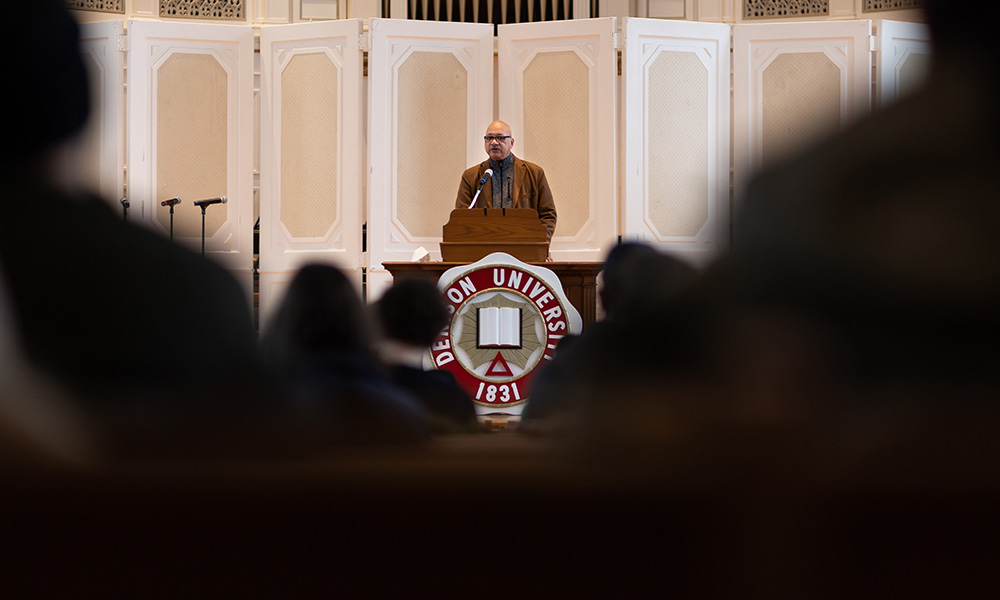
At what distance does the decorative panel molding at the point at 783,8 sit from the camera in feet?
22.3

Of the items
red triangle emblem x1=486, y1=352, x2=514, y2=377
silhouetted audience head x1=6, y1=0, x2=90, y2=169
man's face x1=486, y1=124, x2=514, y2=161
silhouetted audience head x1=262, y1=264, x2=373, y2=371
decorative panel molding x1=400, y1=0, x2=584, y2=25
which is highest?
decorative panel molding x1=400, y1=0, x2=584, y2=25

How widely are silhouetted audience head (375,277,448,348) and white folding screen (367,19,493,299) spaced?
4680mm

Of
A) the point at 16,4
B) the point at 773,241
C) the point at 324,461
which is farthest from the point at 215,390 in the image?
the point at 773,241

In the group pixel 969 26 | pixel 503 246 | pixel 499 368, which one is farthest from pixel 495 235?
pixel 969 26

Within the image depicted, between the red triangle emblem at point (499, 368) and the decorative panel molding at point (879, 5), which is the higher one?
the decorative panel molding at point (879, 5)

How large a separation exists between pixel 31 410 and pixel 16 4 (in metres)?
0.36

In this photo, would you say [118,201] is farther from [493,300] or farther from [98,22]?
[98,22]

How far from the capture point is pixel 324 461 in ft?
2.68

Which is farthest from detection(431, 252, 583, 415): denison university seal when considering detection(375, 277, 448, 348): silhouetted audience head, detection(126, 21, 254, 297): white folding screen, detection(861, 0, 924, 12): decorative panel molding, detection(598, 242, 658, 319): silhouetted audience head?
detection(861, 0, 924, 12): decorative panel molding

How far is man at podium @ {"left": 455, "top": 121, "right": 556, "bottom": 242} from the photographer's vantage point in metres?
4.67

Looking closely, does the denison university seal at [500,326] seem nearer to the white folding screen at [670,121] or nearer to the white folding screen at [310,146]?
the white folding screen at [670,121]

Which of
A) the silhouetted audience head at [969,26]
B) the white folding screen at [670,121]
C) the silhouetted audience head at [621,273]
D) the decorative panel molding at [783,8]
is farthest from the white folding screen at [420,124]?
the silhouetted audience head at [969,26]

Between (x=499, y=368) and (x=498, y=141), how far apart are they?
1.81m

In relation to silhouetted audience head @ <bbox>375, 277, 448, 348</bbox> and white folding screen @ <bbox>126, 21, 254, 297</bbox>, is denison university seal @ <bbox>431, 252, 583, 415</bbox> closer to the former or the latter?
silhouetted audience head @ <bbox>375, 277, 448, 348</bbox>
